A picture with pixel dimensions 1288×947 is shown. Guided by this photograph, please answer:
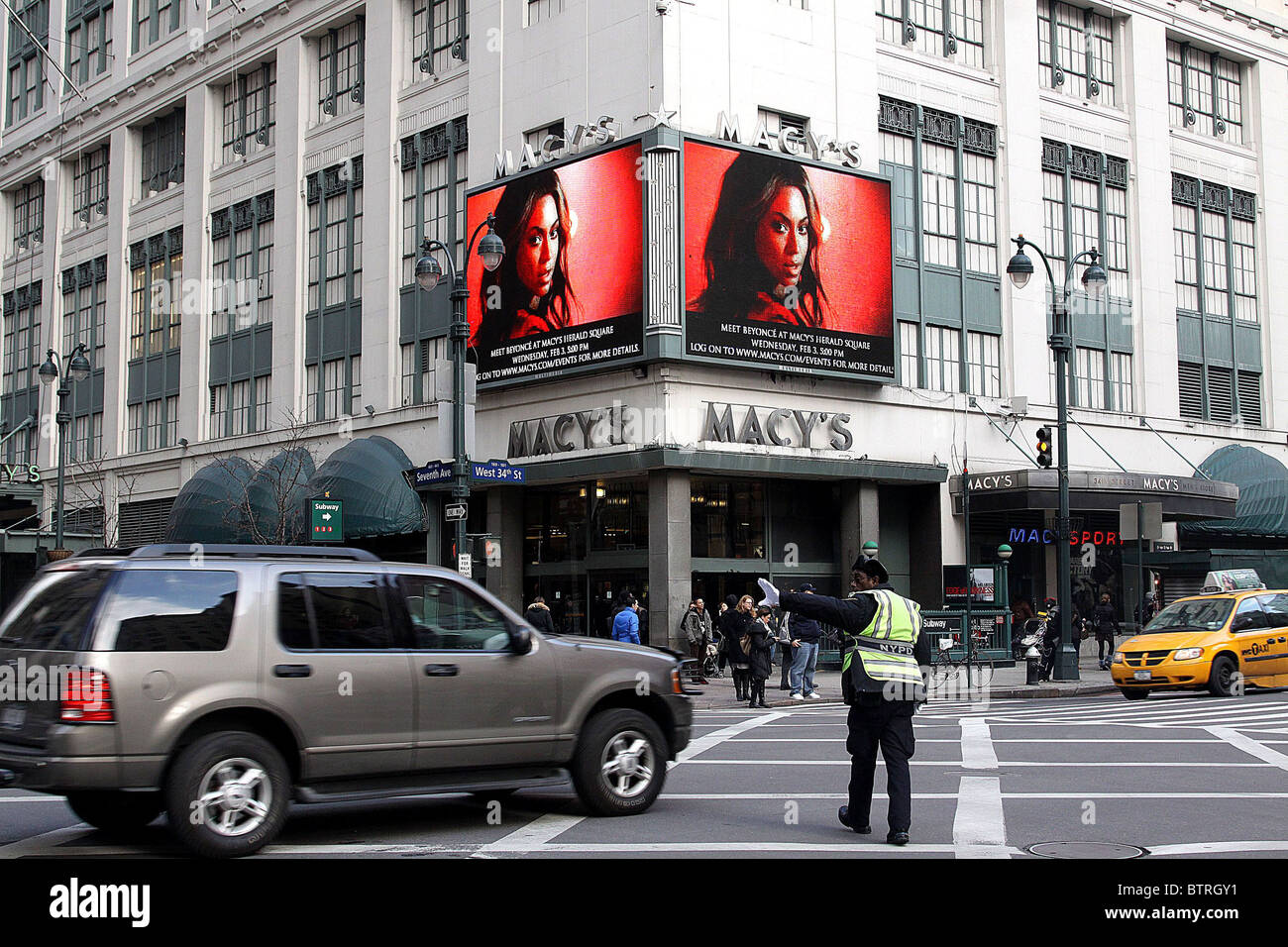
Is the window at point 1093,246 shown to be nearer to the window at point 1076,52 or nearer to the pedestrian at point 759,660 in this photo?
the window at point 1076,52

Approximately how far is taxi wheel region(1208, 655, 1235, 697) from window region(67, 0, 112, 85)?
43.6m

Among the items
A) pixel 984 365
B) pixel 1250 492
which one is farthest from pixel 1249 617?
pixel 1250 492

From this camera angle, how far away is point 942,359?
35.1 meters

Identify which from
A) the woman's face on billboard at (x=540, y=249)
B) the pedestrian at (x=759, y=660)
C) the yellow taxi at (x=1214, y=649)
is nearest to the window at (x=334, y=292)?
the woman's face on billboard at (x=540, y=249)

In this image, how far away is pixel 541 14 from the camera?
3309 cm

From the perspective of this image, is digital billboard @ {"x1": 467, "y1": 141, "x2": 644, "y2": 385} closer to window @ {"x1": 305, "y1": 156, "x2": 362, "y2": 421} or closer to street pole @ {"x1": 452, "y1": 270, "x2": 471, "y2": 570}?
window @ {"x1": 305, "y1": 156, "x2": 362, "y2": 421}

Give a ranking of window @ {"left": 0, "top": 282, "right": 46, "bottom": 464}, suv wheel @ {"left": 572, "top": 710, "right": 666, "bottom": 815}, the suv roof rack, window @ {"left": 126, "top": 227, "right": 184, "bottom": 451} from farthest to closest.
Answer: window @ {"left": 0, "top": 282, "right": 46, "bottom": 464} → window @ {"left": 126, "top": 227, "right": 184, "bottom": 451} → suv wheel @ {"left": 572, "top": 710, "right": 666, "bottom": 815} → the suv roof rack

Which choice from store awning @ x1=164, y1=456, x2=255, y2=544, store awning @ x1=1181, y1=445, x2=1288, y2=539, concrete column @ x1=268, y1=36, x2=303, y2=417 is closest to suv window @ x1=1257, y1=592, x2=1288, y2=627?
store awning @ x1=1181, y1=445, x2=1288, y2=539

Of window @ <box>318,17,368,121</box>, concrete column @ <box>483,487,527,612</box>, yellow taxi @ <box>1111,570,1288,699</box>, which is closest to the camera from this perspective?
yellow taxi @ <box>1111,570,1288,699</box>

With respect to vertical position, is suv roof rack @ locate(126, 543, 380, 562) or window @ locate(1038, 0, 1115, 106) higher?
window @ locate(1038, 0, 1115, 106)

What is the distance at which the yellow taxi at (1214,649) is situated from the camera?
2206 cm

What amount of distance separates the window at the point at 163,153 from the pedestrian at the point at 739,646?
30687 millimetres

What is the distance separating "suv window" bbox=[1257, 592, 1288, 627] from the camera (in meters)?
23.1

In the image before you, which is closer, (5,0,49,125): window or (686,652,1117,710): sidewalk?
(686,652,1117,710): sidewalk
